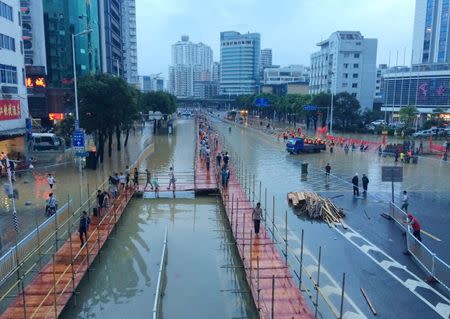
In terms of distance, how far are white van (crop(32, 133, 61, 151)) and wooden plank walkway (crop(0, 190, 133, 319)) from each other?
29.3 meters

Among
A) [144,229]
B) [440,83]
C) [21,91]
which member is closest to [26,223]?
[144,229]

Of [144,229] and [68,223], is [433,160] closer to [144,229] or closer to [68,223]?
[144,229]

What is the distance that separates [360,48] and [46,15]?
243ft

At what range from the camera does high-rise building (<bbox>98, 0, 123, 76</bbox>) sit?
88.8 m

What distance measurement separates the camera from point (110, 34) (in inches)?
3839

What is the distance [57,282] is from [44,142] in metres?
35.0

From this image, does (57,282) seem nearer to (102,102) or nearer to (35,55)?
(102,102)

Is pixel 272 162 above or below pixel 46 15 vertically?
below

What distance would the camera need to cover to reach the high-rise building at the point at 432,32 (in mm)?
120250

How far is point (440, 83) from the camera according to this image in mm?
89875

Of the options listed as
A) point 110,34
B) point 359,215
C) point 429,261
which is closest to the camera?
point 429,261

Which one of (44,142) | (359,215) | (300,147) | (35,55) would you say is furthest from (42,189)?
(35,55)

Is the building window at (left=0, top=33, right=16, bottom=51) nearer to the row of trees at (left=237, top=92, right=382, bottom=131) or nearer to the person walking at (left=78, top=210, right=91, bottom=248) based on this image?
the person walking at (left=78, top=210, right=91, bottom=248)

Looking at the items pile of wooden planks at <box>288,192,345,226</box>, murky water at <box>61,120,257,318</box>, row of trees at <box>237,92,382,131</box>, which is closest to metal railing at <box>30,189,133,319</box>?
murky water at <box>61,120,257,318</box>
